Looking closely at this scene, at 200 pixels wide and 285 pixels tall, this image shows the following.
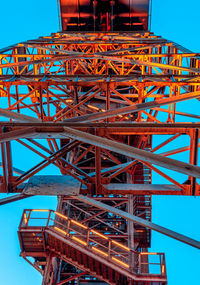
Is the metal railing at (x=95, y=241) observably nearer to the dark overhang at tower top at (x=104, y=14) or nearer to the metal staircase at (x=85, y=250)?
the metal staircase at (x=85, y=250)

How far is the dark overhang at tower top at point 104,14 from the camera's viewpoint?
84.2 feet

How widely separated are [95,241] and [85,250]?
0.61 metres

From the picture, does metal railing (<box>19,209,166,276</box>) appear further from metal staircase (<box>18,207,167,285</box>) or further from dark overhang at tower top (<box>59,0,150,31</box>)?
dark overhang at tower top (<box>59,0,150,31</box>)

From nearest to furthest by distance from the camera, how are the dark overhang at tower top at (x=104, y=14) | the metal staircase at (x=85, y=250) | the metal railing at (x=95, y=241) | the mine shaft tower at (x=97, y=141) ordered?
1. the mine shaft tower at (x=97, y=141)
2. the metal staircase at (x=85, y=250)
3. the metal railing at (x=95, y=241)
4. the dark overhang at tower top at (x=104, y=14)

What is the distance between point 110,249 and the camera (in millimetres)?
15766

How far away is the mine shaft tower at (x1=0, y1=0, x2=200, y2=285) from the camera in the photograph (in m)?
7.64

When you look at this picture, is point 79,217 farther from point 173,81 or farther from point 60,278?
point 173,81

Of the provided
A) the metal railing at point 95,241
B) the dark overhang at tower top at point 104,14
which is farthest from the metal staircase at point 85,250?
the dark overhang at tower top at point 104,14

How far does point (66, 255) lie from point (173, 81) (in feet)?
33.2

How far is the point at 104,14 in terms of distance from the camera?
26.0m

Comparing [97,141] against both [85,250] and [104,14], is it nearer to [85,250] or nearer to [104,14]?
[85,250]

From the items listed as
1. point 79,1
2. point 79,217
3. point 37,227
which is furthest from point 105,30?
point 37,227

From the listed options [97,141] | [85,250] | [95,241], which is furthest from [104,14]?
[97,141]

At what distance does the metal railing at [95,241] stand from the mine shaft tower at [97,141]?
0.05 metres
